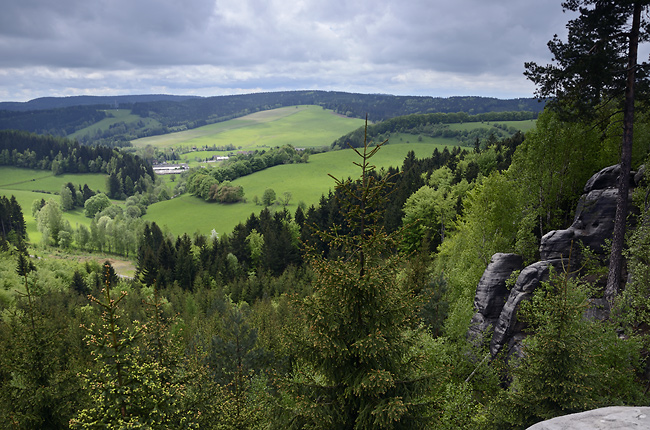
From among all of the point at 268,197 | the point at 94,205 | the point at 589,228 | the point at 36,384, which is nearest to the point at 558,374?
the point at 589,228

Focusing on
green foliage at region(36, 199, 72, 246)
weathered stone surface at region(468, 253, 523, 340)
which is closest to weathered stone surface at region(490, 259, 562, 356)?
weathered stone surface at region(468, 253, 523, 340)

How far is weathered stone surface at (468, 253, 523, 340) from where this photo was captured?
2542 centimetres

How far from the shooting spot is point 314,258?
38.4 feet

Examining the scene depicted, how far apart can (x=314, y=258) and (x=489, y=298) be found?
18.5m

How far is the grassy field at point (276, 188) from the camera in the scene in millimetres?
125588

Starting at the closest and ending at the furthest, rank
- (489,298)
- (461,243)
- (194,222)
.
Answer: (489,298) → (461,243) → (194,222)

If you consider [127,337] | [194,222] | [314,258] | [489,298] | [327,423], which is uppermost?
[314,258]

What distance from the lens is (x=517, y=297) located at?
22.1 meters

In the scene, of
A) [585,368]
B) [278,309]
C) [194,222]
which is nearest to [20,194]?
[194,222]

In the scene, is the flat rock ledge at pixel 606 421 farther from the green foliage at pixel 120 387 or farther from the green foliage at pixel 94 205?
the green foliage at pixel 94 205

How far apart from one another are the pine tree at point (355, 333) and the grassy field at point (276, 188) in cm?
10516

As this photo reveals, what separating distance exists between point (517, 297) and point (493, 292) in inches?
135

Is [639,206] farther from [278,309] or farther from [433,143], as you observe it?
[433,143]

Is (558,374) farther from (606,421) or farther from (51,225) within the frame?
(51,225)
